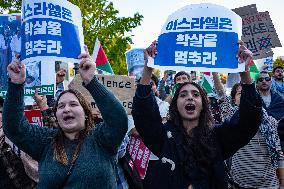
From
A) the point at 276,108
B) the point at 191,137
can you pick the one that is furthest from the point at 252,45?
the point at 191,137

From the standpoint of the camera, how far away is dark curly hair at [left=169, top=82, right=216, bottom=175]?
9.73ft

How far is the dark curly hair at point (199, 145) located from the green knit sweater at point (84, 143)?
1.47 feet

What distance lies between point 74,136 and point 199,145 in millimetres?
782

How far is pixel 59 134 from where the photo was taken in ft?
9.72

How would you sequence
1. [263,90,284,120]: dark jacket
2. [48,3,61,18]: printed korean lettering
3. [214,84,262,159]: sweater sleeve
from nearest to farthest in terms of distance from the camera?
[214,84,262,159]: sweater sleeve → [48,3,61,18]: printed korean lettering → [263,90,284,120]: dark jacket

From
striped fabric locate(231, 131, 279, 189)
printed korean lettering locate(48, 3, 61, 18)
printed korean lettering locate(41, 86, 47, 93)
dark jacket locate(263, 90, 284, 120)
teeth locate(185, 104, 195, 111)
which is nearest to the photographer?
teeth locate(185, 104, 195, 111)

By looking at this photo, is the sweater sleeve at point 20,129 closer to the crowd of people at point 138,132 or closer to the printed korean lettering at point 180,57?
the crowd of people at point 138,132

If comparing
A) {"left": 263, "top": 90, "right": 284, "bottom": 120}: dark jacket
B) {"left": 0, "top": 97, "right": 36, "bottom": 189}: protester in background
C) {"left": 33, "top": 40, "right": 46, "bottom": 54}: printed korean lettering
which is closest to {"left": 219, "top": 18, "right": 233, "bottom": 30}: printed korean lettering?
{"left": 33, "top": 40, "right": 46, "bottom": 54}: printed korean lettering

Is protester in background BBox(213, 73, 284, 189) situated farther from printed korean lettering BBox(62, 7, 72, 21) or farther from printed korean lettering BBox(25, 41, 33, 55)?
printed korean lettering BBox(25, 41, 33, 55)

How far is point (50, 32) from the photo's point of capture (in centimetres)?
376

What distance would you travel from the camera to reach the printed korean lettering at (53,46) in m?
3.69

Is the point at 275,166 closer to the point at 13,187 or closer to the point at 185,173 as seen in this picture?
the point at 185,173

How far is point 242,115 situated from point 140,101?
0.66 m

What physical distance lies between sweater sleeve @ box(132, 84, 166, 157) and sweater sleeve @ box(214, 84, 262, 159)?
0.41 metres
